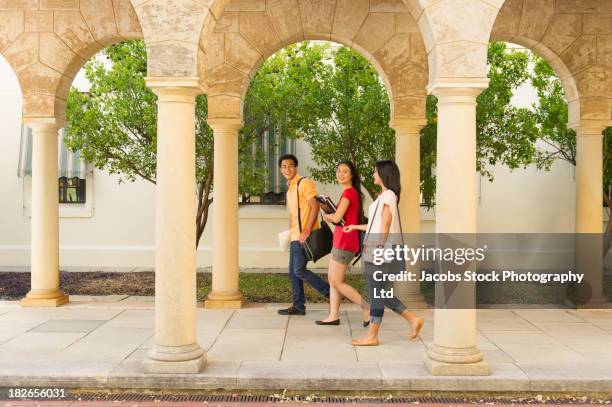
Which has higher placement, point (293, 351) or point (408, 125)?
point (408, 125)

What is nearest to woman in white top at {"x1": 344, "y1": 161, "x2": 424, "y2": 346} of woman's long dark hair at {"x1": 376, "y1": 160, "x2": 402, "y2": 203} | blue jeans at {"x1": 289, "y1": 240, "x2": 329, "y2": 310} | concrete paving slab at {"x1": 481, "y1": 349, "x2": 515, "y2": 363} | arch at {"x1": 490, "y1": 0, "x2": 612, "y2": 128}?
woman's long dark hair at {"x1": 376, "y1": 160, "x2": 402, "y2": 203}

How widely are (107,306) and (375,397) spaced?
483cm

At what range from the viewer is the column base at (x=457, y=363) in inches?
208

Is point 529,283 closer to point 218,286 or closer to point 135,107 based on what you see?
point 218,286

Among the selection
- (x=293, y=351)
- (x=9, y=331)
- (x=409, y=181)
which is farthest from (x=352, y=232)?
(x=9, y=331)

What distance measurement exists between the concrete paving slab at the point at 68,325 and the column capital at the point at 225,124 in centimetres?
294

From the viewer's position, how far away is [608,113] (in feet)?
27.8

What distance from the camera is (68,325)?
738 centimetres

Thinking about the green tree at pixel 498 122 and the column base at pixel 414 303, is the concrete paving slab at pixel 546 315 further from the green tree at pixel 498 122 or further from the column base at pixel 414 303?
the green tree at pixel 498 122

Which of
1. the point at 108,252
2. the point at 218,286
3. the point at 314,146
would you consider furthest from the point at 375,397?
the point at 108,252

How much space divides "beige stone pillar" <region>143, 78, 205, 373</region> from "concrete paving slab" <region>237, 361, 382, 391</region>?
1.63ft

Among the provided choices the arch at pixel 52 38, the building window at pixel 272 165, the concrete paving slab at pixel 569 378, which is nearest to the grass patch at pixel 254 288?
the building window at pixel 272 165

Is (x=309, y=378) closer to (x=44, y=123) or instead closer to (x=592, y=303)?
(x=592, y=303)

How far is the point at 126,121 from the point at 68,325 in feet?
17.6
